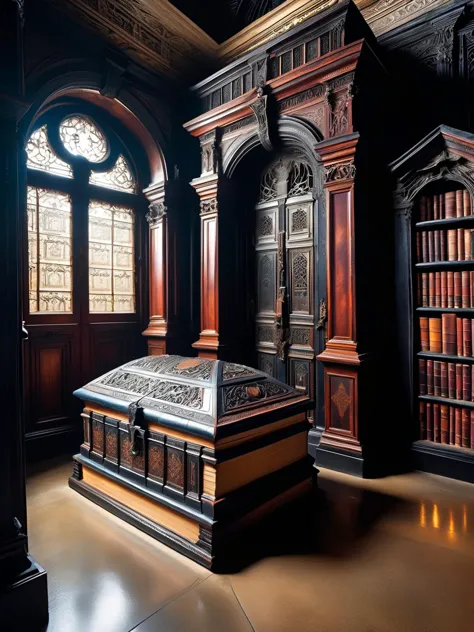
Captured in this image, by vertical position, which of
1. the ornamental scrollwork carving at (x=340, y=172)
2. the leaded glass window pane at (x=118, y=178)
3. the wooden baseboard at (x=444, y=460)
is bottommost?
the wooden baseboard at (x=444, y=460)

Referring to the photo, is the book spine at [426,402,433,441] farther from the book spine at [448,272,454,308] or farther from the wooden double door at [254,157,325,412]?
the wooden double door at [254,157,325,412]

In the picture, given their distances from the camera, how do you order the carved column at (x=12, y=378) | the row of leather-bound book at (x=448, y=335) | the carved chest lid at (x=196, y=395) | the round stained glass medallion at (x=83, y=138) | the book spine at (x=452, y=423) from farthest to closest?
1. the round stained glass medallion at (x=83, y=138)
2. the book spine at (x=452, y=423)
3. the row of leather-bound book at (x=448, y=335)
4. the carved chest lid at (x=196, y=395)
5. the carved column at (x=12, y=378)

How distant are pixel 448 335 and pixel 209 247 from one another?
2.35 m

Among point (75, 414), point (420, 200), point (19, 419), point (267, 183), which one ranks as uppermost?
point (267, 183)

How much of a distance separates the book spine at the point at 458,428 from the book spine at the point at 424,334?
51 centimetres

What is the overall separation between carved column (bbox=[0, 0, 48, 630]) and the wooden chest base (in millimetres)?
713

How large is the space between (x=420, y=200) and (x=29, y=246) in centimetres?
335

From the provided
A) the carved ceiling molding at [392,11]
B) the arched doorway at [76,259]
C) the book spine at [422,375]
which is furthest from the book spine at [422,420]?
the carved ceiling molding at [392,11]

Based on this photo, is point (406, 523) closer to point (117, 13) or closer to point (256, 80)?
point (256, 80)

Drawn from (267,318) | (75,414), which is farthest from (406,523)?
(75,414)

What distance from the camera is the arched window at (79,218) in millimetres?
3699

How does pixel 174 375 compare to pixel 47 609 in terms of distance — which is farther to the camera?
pixel 174 375

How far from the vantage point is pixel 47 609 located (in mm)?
1600

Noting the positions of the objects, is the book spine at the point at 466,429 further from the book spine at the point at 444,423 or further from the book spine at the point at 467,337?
the book spine at the point at 467,337
